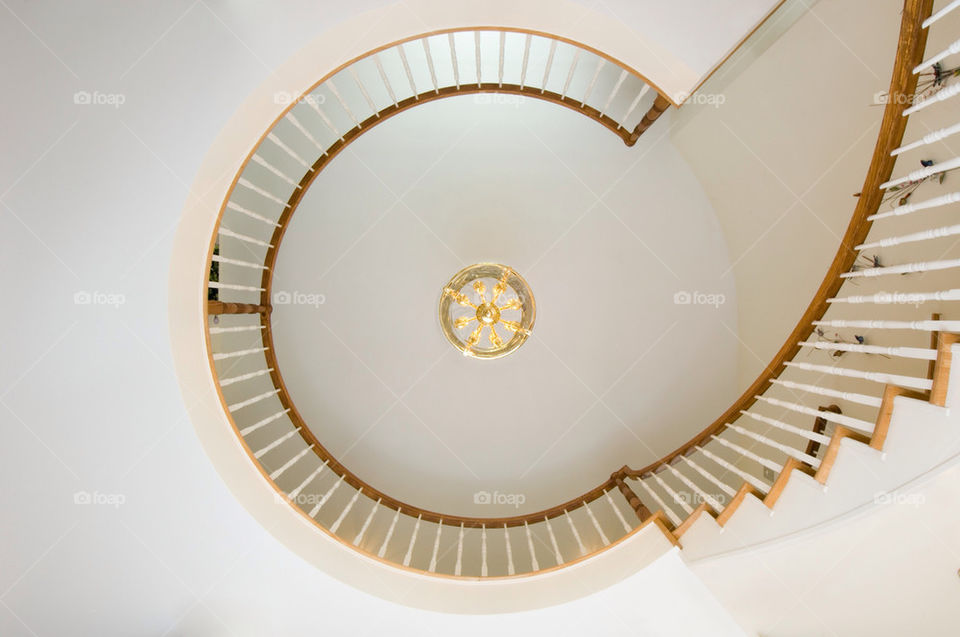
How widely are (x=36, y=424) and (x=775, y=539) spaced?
3839 millimetres

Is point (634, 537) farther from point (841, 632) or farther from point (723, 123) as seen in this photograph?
point (723, 123)

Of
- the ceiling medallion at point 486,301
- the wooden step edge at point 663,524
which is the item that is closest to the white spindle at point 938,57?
Result: the wooden step edge at point 663,524

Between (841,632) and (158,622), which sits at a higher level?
(158,622)

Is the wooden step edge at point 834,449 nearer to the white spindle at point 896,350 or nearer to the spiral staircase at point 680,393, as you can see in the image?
the spiral staircase at point 680,393

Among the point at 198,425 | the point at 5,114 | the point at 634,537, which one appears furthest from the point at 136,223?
the point at 634,537

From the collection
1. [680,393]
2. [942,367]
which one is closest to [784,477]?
[942,367]

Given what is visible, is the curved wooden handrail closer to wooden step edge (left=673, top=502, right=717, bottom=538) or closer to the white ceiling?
wooden step edge (left=673, top=502, right=717, bottom=538)

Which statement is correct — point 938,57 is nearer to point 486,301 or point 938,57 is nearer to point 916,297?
point 916,297

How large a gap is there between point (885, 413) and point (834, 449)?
0.33 metres

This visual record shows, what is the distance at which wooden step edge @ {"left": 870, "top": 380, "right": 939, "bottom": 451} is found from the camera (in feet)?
7.72

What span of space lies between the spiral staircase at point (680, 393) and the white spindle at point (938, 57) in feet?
0.04

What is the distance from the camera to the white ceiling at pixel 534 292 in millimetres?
4848

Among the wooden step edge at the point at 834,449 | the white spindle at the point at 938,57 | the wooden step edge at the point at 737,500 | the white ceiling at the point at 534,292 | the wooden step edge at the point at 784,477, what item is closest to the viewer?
the white spindle at the point at 938,57

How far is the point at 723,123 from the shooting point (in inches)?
166
